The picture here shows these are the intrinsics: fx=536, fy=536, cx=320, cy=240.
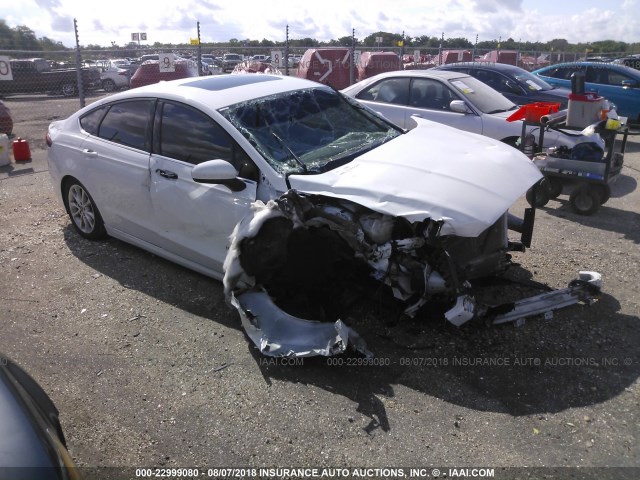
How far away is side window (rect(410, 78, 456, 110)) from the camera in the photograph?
8.27 meters

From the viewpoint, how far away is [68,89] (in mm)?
22906

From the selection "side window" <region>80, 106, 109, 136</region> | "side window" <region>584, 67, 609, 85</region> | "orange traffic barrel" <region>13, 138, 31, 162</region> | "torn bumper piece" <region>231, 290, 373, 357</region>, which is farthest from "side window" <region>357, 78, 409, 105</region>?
"side window" <region>584, 67, 609, 85</region>

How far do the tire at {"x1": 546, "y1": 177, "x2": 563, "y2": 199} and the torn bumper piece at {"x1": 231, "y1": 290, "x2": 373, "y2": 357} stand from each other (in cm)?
417

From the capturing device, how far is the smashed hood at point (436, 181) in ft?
10.7

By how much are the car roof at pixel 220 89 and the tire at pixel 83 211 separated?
3.16 ft

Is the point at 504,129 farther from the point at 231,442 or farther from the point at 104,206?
the point at 231,442

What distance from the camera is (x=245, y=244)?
360 cm

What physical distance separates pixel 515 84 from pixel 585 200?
15.6ft

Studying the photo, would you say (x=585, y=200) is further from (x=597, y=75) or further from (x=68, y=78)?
(x=68, y=78)

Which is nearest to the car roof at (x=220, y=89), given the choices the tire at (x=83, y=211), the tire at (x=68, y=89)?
the tire at (x=83, y=211)

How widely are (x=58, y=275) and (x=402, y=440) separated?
3.66 meters

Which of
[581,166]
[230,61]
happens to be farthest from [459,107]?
[230,61]

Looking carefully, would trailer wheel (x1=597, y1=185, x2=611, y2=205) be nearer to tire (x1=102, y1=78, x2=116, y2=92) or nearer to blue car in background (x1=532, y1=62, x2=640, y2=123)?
blue car in background (x1=532, y1=62, x2=640, y2=123)

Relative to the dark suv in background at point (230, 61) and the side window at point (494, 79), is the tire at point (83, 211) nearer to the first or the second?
the side window at point (494, 79)
